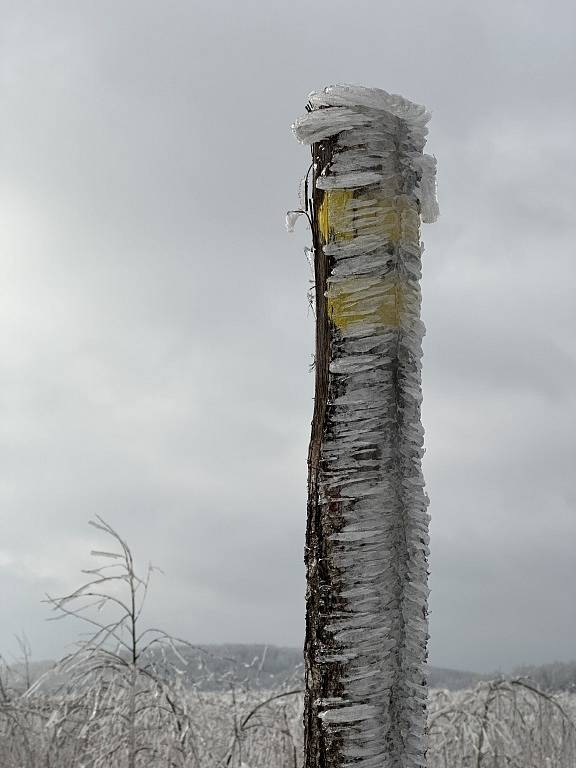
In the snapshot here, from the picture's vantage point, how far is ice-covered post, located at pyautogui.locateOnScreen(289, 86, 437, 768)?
2.50m

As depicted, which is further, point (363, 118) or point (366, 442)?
point (363, 118)

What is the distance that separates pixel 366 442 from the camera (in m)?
2.58

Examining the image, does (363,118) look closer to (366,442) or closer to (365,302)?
(365,302)

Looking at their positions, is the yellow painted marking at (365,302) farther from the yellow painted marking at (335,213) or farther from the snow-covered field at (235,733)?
the snow-covered field at (235,733)

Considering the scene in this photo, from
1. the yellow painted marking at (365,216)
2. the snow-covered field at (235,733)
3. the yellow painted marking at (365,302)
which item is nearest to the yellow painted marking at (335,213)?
the yellow painted marking at (365,216)

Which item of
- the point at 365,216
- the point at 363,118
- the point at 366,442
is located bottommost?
the point at 366,442

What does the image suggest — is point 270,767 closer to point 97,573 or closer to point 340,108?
point 97,573

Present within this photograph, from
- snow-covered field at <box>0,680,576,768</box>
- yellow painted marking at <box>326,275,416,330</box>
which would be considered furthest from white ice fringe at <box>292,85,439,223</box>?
snow-covered field at <box>0,680,576,768</box>

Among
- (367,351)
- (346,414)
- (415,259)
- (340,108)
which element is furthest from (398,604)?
(340,108)

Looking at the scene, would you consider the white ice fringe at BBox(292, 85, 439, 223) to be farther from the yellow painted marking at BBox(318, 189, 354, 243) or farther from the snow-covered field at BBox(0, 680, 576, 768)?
the snow-covered field at BBox(0, 680, 576, 768)

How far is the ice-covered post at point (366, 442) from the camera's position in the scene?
2504mm

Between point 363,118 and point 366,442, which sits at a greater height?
point 363,118

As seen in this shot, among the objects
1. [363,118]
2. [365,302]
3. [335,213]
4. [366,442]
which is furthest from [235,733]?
[363,118]

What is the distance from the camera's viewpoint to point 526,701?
5270 mm
